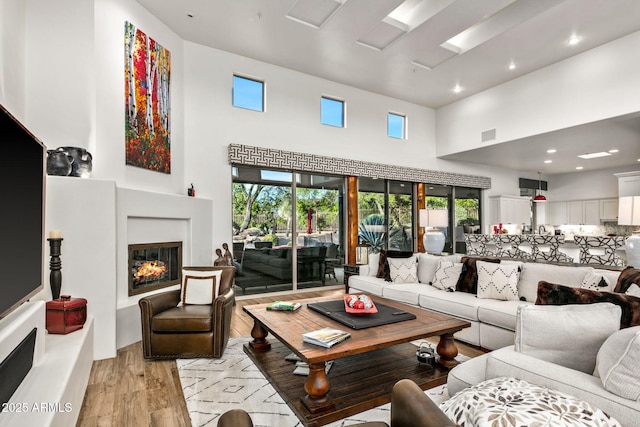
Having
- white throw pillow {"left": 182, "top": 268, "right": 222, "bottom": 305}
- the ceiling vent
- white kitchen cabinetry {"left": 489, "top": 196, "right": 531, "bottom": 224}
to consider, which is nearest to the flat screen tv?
white throw pillow {"left": 182, "top": 268, "right": 222, "bottom": 305}

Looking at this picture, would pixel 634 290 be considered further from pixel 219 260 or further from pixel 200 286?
pixel 219 260

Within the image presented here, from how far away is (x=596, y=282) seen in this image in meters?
2.79

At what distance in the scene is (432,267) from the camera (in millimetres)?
4562

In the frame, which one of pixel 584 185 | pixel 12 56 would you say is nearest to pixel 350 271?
pixel 12 56

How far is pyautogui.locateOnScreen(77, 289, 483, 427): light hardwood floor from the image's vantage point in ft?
6.82

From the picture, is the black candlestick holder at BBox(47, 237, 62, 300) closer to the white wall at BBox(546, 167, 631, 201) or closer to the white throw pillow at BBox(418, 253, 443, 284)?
the white throw pillow at BBox(418, 253, 443, 284)

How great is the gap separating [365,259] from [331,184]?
164 centimetres

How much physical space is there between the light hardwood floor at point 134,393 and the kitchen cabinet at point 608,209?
8794mm

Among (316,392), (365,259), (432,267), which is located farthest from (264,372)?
(365,259)

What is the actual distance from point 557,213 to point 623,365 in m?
11.2

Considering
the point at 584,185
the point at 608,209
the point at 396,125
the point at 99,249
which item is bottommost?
the point at 99,249

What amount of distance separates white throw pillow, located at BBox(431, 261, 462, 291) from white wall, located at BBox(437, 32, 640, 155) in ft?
11.5

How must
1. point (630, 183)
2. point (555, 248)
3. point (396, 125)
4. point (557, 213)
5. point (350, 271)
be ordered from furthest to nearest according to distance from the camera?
point (557, 213), point (396, 125), point (630, 183), point (350, 271), point (555, 248)

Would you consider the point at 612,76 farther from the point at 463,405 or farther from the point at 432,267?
the point at 463,405
